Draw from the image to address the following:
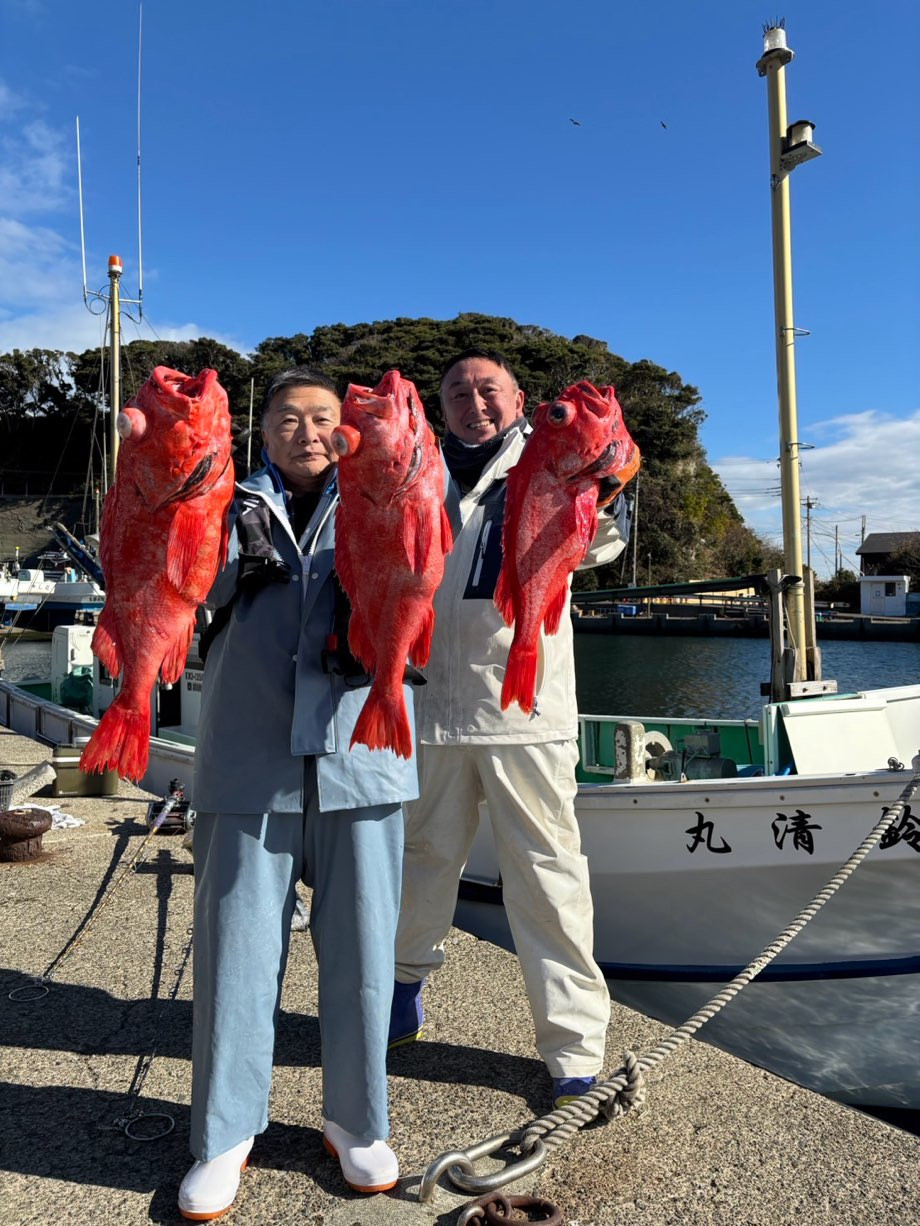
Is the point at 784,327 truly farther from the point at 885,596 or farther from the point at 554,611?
the point at 885,596

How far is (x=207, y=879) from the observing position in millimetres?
2254

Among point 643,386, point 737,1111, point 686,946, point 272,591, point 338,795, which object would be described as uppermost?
point 643,386

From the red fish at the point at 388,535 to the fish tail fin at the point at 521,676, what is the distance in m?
0.25

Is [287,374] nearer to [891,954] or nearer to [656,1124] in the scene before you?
[656,1124]

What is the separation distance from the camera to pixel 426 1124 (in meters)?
2.69

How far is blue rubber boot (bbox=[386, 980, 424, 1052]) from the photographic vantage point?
10.5ft

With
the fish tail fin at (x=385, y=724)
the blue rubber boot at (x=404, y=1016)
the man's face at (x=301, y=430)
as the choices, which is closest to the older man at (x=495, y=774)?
the blue rubber boot at (x=404, y=1016)

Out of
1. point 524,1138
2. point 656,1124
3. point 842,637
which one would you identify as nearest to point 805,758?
point 656,1124

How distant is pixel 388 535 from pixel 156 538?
1.81 feet

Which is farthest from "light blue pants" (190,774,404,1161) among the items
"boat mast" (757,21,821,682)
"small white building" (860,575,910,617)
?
"small white building" (860,575,910,617)

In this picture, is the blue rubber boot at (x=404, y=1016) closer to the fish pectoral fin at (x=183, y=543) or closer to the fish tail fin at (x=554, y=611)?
the fish tail fin at (x=554, y=611)

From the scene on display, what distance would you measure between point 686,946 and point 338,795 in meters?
3.64

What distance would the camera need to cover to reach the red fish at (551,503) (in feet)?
7.38

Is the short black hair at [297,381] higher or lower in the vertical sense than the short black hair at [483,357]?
lower
